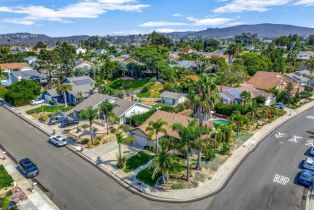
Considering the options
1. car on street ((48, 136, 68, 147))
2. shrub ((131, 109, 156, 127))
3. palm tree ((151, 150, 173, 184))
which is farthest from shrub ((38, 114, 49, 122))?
palm tree ((151, 150, 173, 184))

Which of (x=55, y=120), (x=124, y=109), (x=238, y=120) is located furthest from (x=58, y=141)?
(x=238, y=120)

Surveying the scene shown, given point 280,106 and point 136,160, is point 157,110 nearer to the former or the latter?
point 136,160

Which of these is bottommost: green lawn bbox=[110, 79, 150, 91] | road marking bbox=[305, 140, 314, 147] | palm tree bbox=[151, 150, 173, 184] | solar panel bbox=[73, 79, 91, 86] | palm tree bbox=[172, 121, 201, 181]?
road marking bbox=[305, 140, 314, 147]

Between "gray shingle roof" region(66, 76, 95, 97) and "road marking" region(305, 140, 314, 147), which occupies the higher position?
"gray shingle roof" region(66, 76, 95, 97)

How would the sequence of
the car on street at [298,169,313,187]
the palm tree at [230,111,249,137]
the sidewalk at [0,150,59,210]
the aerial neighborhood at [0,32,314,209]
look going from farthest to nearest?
1. the palm tree at [230,111,249,137]
2. the aerial neighborhood at [0,32,314,209]
3. the car on street at [298,169,313,187]
4. the sidewalk at [0,150,59,210]

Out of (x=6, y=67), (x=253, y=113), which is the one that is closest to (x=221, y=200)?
(x=253, y=113)

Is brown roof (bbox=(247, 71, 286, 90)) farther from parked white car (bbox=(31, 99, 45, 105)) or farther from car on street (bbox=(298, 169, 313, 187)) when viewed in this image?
parked white car (bbox=(31, 99, 45, 105))

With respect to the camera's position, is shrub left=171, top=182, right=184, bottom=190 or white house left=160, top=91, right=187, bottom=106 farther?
white house left=160, top=91, right=187, bottom=106
